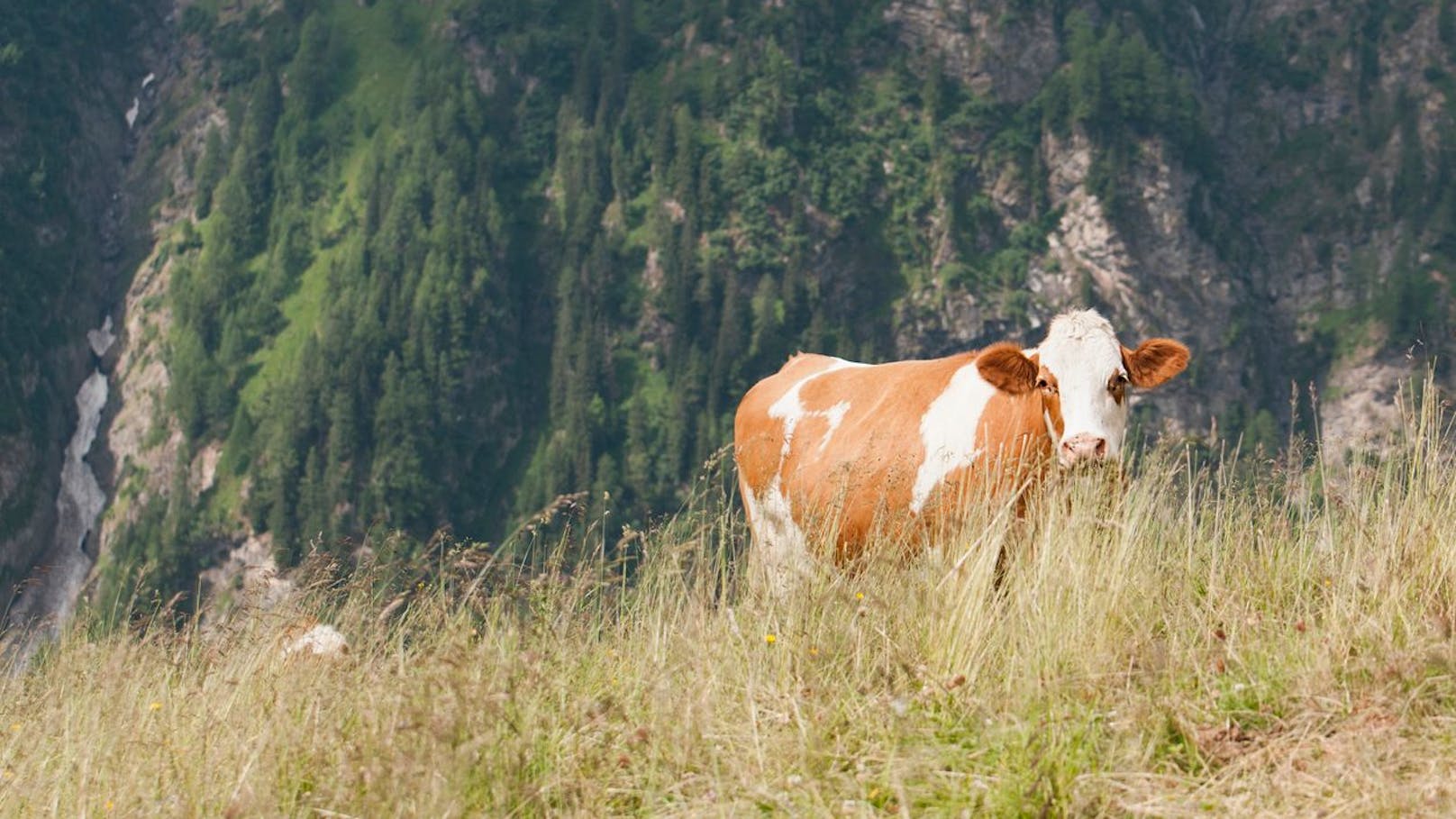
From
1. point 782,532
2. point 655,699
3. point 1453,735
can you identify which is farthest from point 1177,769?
point 782,532

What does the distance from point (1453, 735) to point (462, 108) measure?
199 meters

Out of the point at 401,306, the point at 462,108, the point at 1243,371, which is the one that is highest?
the point at 462,108

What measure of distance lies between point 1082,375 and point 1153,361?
91cm

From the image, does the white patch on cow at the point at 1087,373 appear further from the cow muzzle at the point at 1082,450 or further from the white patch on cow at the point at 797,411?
the white patch on cow at the point at 797,411

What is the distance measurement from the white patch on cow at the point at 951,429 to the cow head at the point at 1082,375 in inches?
10.5

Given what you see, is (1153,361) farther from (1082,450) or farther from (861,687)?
(861,687)

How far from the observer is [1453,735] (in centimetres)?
578

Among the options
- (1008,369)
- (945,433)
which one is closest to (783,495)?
(945,433)

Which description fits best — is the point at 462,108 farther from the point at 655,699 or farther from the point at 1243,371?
the point at 655,699

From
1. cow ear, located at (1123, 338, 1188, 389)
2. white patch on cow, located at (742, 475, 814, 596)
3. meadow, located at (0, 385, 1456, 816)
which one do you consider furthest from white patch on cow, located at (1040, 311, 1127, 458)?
white patch on cow, located at (742, 475, 814, 596)

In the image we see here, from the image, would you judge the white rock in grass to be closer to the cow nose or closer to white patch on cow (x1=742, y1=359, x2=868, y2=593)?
white patch on cow (x1=742, y1=359, x2=868, y2=593)

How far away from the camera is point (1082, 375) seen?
32.2 ft

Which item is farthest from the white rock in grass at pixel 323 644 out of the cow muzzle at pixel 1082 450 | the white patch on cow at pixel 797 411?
the white patch on cow at pixel 797 411

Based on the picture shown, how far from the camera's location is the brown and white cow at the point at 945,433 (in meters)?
9.71
